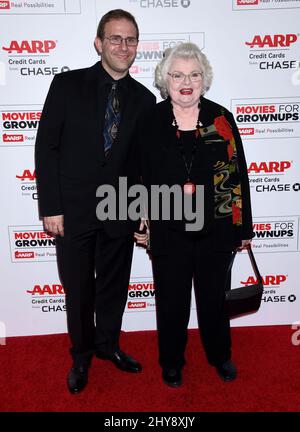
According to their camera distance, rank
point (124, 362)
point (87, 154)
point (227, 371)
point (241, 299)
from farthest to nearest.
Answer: point (124, 362), point (227, 371), point (241, 299), point (87, 154)

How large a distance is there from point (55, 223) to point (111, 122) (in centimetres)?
60

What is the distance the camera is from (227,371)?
238 centimetres

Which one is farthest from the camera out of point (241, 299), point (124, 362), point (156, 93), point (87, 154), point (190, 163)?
point (156, 93)

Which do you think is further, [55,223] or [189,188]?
[55,223]

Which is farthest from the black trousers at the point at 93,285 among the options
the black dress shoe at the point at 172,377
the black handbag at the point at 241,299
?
the black handbag at the point at 241,299

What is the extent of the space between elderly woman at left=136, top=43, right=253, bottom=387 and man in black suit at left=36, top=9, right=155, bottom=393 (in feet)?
0.47

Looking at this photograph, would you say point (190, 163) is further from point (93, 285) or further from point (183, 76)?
point (93, 285)

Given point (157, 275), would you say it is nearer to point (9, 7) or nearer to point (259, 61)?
point (259, 61)

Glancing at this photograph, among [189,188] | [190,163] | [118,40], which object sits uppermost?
[118,40]

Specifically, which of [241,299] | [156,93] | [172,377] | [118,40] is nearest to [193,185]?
[241,299]

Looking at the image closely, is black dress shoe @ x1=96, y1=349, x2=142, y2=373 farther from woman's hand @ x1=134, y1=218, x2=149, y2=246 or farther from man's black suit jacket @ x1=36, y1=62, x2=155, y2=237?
man's black suit jacket @ x1=36, y1=62, x2=155, y2=237

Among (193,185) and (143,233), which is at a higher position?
(193,185)

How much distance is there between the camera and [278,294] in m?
3.00

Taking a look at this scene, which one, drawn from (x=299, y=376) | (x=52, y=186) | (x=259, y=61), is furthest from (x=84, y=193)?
(x=299, y=376)
